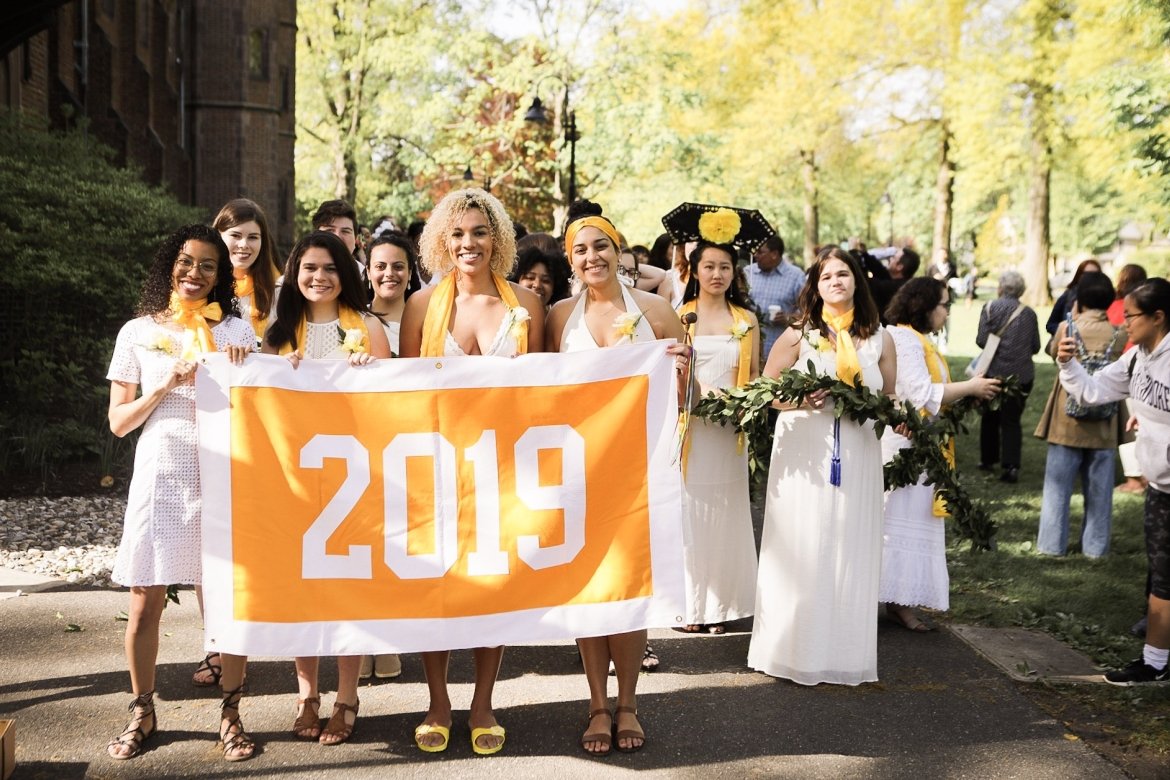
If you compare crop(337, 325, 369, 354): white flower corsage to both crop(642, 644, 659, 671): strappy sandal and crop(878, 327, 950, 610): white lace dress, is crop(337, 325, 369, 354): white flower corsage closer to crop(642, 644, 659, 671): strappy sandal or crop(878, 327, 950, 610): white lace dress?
crop(642, 644, 659, 671): strappy sandal

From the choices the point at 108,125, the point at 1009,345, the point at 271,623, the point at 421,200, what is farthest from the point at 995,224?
the point at 271,623

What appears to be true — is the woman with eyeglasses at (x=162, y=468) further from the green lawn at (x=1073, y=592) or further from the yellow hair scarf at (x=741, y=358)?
the green lawn at (x=1073, y=592)

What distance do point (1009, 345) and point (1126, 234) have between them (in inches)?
3793

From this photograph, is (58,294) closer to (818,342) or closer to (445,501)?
(445,501)

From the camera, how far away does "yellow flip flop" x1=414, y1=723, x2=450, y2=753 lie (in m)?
5.29

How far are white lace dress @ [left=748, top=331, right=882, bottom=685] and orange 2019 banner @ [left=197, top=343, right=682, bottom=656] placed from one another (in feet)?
3.99

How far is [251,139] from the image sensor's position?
1325 inches

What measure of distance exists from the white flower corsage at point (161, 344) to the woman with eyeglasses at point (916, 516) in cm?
435

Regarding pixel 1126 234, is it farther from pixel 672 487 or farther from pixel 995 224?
pixel 672 487

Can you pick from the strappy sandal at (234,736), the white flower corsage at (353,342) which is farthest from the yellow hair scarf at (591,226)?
the strappy sandal at (234,736)

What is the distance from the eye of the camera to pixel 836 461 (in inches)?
248

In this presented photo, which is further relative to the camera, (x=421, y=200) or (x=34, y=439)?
(x=421, y=200)

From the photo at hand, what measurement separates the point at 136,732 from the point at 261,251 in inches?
100

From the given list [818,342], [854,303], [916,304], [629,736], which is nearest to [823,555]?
[818,342]
